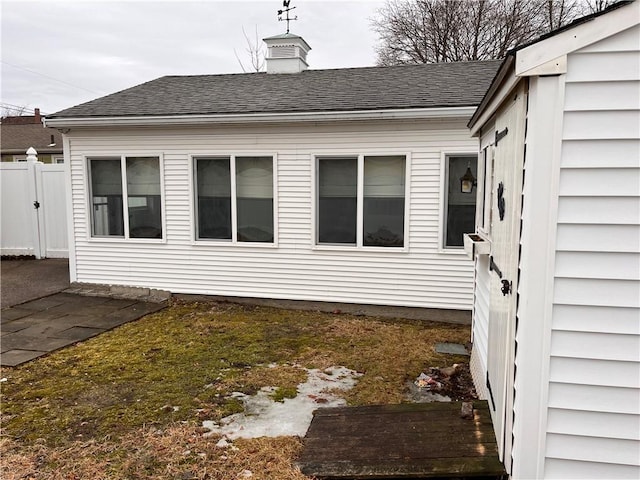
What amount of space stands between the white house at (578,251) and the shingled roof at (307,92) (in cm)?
403

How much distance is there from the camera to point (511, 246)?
2318 mm

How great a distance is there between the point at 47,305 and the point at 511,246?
271 inches

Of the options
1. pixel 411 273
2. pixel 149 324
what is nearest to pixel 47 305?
pixel 149 324

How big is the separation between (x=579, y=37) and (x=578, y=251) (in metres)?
0.93

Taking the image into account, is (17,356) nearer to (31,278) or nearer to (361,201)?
(31,278)

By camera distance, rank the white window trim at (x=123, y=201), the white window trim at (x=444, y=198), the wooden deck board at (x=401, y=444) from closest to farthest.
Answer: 1. the wooden deck board at (x=401, y=444)
2. the white window trim at (x=444, y=198)
3. the white window trim at (x=123, y=201)

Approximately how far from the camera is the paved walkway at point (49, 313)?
525cm

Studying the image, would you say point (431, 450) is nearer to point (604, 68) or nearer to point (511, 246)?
point (511, 246)

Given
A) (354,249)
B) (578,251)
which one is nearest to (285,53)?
(354,249)

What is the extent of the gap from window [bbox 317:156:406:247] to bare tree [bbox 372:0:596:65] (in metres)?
12.1

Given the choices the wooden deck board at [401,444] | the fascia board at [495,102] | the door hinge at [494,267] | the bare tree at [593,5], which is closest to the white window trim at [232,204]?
the fascia board at [495,102]

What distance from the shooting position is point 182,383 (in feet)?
13.8

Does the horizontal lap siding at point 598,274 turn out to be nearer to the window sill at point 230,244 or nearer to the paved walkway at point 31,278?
the window sill at point 230,244

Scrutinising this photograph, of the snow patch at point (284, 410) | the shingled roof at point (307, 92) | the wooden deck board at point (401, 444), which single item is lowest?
the snow patch at point (284, 410)
